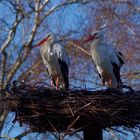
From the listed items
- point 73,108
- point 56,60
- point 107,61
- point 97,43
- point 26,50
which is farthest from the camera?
point 26,50

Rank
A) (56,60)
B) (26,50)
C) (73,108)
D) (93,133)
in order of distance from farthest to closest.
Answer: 1. (26,50)
2. (56,60)
3. (93,133)
4. (73,108)

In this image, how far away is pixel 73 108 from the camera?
618 centimetres

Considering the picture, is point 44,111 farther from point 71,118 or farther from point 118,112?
point 118,112

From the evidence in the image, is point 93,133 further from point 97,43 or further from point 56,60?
point 56,60

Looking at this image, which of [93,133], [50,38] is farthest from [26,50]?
[93,133]

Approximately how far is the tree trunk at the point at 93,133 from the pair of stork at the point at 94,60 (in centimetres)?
215

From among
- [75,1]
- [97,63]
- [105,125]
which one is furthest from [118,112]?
[75,1]

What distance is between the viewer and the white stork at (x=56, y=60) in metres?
9.14

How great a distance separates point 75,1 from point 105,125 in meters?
7.42

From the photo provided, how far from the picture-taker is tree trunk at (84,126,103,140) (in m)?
6.20

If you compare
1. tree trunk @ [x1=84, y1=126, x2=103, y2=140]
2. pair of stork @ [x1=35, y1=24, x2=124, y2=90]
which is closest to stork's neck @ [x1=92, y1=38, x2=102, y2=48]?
pair of stork @ [x1=35, y1=24, x2=124, y2=90]

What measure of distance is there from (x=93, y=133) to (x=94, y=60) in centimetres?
279

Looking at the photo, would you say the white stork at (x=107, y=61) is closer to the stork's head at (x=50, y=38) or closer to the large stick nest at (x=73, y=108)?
the stork's head at (x=50, y=38)

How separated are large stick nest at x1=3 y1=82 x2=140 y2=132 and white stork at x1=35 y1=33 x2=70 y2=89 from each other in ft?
8.20
